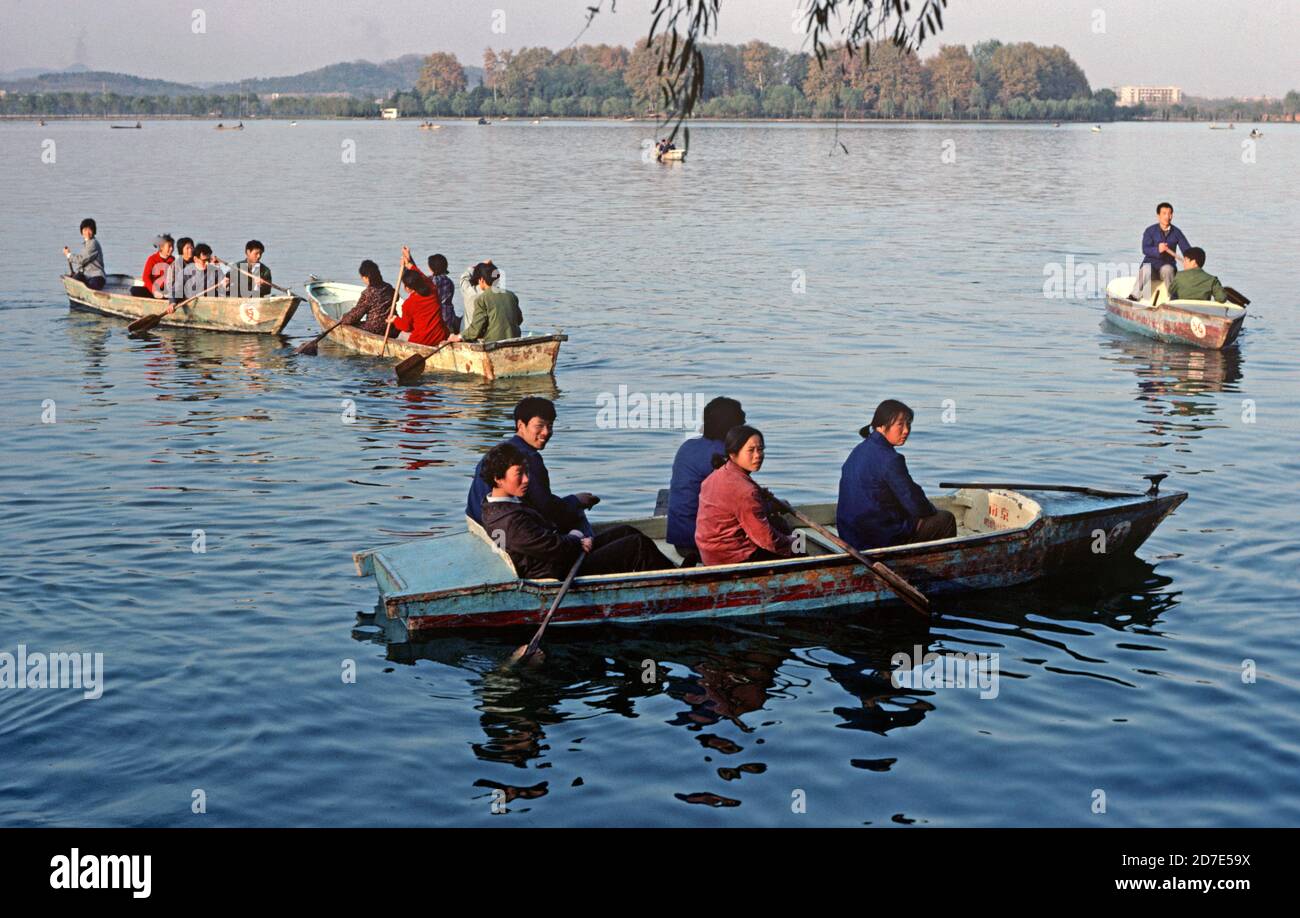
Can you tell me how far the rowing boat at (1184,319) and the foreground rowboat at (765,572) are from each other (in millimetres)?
11933

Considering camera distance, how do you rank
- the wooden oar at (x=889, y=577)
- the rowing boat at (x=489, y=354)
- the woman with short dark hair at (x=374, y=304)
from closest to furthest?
the wooden oar at (x=889, y=577), the rowing boat at (x=489, y=354), the woman with short dark hair at (x=374, y=304)

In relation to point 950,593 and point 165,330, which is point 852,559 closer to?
point 950,593

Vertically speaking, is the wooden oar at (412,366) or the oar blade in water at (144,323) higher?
the oar blade in water at (144,323)

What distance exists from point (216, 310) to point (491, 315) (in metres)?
7.27

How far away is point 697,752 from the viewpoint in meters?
9.94

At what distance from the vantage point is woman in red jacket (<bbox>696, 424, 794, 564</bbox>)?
1152 centimetres

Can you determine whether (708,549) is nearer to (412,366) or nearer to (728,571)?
(728,571)

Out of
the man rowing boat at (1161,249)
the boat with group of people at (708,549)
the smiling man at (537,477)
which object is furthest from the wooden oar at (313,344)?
the man rowing boat at (1161,249)

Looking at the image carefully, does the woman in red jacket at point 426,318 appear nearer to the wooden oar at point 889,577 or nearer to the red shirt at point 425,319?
the red shirt at point 425,319

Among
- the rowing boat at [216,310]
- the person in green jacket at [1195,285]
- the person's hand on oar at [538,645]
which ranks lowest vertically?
the person's hand on oar at [538,645]

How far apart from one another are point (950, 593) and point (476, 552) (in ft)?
12.8

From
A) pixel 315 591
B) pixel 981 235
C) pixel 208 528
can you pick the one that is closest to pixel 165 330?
pixel 208 528

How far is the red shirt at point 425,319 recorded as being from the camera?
2283cm

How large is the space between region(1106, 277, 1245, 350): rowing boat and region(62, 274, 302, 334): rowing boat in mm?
14467
